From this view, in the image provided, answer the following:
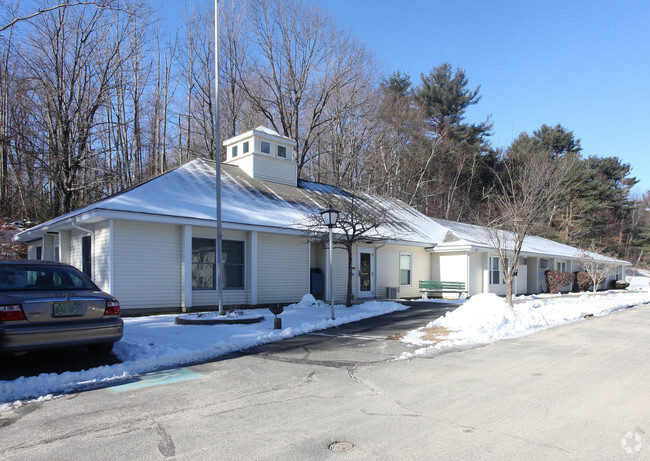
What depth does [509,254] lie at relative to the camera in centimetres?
2422

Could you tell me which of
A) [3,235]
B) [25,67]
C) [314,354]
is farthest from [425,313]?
[25,67]

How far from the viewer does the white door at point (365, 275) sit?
63.7ft

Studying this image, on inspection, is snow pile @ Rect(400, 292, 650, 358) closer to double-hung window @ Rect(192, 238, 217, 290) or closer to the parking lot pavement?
the parking lot pavement

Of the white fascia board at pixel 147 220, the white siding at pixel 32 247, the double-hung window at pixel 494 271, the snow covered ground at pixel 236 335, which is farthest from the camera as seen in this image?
the double-hung window at pixel 494 271

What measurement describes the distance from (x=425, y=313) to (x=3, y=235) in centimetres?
1625

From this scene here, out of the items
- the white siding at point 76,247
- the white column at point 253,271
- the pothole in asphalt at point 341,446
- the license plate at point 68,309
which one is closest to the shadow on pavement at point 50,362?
the license plate at point 68,309

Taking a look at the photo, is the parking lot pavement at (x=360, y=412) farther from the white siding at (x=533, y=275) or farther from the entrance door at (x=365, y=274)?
the white siding at (x=533, y=275)

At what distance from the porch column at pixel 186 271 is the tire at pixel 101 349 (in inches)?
242

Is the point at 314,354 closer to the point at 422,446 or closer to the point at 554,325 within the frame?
the point at 422,446

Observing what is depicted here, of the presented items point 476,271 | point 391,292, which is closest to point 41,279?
point 391,292

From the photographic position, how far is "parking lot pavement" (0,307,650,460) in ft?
12.7

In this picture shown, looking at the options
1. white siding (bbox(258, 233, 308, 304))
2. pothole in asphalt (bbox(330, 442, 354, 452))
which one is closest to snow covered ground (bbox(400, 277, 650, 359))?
pothole in asphalt (bbox(330, 442, 354, 452))

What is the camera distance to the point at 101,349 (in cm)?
732

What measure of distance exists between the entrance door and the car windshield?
13.2 metres
